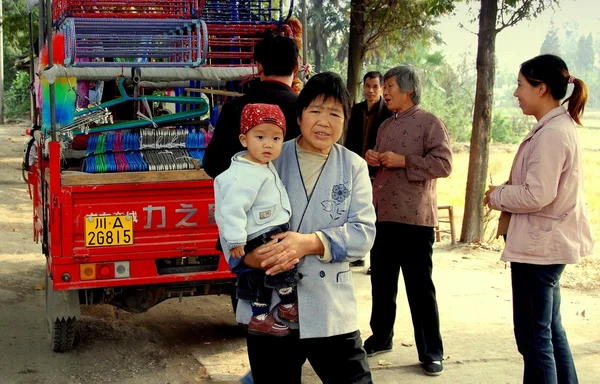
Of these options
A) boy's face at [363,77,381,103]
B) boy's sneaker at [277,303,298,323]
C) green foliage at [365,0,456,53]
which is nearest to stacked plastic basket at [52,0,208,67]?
boy's face at [363,77,381,103]

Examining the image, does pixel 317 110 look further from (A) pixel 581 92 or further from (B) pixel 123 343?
(B) pixel 123 343

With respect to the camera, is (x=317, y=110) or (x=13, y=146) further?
(x=13, y=146)

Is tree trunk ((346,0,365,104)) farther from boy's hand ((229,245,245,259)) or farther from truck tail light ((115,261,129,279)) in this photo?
boy's hand ((229,245,245,259))

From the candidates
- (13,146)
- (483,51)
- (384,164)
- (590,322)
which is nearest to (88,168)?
(384,164)

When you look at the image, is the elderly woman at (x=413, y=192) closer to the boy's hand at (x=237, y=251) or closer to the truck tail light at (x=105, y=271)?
the truck tail light at (x=105, y=271)

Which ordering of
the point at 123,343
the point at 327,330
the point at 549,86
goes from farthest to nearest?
the point at 123,343, the point at 549,86, the point at 327,330

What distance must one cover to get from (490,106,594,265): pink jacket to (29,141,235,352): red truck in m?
2.23

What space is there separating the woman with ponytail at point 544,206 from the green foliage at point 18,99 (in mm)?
39195

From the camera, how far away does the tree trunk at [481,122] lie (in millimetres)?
9562

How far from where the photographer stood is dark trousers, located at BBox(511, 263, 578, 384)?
12.2 feet

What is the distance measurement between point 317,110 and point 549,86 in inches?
53.0

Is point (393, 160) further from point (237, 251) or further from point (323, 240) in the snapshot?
point (237, 251)

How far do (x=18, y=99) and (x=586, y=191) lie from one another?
3213 centimetres

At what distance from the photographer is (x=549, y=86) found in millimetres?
3742
